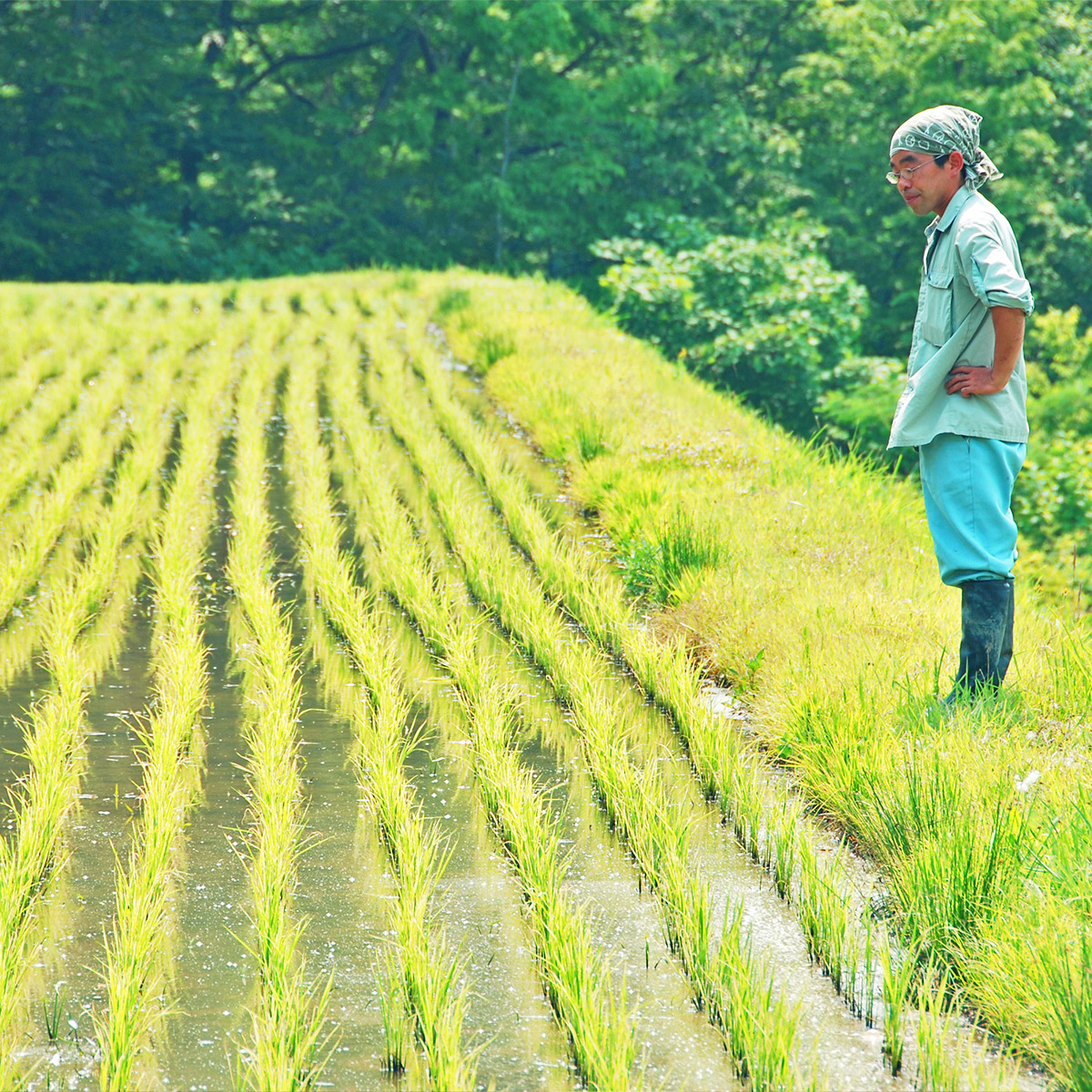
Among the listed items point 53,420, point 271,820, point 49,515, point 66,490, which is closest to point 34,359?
point 53,420

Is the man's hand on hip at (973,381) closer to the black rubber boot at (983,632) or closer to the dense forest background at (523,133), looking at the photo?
the black rubber boot at (983,632)

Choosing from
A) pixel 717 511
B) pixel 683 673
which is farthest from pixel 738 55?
pixel 683 673

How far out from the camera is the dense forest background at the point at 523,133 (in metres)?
20.4

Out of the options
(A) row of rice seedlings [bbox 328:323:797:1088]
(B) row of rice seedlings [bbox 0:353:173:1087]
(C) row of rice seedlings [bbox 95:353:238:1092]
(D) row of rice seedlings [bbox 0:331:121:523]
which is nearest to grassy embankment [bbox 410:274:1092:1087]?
(A) row of rice seedlings [bbox 328:323:797:1088]

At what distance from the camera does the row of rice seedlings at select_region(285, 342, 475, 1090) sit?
2.33 meters

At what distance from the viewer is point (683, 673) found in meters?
4.07

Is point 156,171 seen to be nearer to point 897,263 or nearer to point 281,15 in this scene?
point 281,15

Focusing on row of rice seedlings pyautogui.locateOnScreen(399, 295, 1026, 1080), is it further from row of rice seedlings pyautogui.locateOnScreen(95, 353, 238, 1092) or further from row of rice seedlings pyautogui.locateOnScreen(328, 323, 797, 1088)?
row of rice seedlings pyautogui.locateOnScreen(95, 353, 238, 1092)

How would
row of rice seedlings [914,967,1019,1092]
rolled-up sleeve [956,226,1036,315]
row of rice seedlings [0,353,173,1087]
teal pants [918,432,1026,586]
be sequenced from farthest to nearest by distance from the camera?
teal pants [918,432,1026,586]
rolled-up sleeve [956,226,1036,315]
row of rice seedlings [0,353,173,1087]
row of rice seedlings [914,967,1019,1092]

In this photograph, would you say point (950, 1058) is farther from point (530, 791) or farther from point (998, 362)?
point (998, 362)

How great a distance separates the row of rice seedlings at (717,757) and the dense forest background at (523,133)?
12.7m

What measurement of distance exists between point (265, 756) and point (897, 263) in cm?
2068

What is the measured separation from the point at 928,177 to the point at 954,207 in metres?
0.12

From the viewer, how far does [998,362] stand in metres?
3.52
